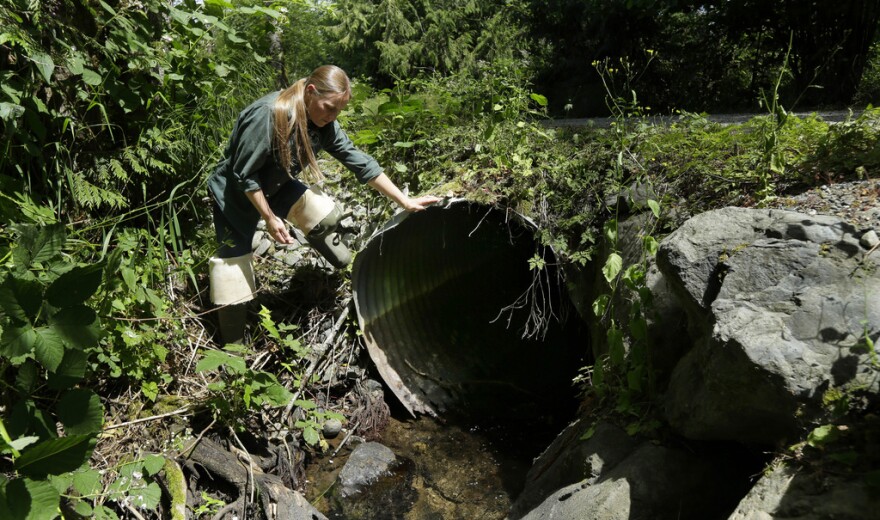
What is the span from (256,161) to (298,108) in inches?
14.8

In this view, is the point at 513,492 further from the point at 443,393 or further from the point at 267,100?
the point at 267,100

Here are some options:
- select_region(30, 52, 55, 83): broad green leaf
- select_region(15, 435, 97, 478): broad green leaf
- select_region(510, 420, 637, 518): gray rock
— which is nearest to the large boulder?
select_region(510, 420, 637, 518): gray rock

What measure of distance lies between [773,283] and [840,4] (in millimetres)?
6295

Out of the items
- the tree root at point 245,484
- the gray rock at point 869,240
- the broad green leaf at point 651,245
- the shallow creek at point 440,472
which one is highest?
the gray rock at point 869,240

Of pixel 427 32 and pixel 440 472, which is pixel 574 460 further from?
pixel 427 32

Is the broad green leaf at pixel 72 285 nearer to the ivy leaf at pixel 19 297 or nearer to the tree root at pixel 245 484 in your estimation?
the ivy leaf at pixel 19 297

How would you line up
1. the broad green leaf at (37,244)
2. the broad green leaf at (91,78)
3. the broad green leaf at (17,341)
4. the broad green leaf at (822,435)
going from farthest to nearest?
the broad green leaf at (91,78), the broad green leaf at (37,244), the broad green leaf at (17,341), the broad green leaf at (822,435)

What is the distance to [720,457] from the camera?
296 centimetres

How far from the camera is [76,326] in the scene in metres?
2.64

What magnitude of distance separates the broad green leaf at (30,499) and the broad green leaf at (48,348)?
0.42 meters

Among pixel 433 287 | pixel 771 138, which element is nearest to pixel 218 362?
pixel 433 287

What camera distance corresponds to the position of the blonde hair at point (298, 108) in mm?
3764

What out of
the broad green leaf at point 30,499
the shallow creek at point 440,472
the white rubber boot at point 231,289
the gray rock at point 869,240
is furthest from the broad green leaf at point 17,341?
the gray rock at point 869,240

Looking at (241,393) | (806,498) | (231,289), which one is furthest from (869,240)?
(231,289)
